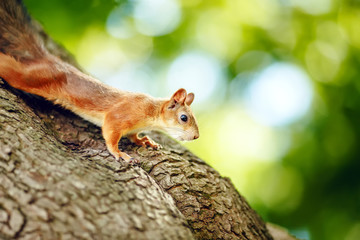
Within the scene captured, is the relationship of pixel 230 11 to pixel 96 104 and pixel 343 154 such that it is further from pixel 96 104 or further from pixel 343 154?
pixel 96 104

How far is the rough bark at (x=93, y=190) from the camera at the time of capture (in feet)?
5.91

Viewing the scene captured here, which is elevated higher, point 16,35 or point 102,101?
point 16,35

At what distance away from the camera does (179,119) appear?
3730mm

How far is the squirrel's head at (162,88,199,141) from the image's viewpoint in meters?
3.72

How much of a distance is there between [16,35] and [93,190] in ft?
8.23

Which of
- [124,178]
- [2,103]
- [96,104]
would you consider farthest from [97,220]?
[96,104]

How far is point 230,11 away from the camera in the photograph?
26.4 feet

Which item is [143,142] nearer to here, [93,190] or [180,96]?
[180,96]

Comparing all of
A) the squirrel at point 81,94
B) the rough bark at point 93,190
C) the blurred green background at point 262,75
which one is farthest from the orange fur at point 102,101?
the blurred green background at point 262,75

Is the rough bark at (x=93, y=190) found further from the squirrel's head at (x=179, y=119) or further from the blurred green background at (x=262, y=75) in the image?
the blurred green background at (x=262, y=75)

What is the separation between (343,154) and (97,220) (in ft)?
23.9

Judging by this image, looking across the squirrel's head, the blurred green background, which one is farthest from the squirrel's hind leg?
the blurred green background

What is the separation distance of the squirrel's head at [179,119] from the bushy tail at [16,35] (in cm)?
164

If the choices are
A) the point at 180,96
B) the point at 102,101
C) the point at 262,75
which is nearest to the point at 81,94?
the point at 102,101
